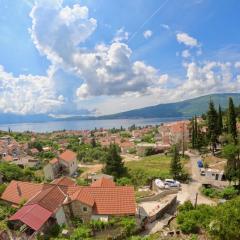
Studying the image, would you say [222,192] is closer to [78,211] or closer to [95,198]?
[95,198]

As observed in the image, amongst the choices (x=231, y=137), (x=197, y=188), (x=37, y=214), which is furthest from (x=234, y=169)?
(x=37, y=214)

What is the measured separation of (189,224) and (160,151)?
1825 inches

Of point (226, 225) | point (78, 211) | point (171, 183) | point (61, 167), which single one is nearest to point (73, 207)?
point (78, 211)

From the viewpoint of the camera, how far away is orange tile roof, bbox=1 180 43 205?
31750 mm

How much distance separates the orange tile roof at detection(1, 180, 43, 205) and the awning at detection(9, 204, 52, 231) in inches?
223

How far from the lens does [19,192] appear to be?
107 feet

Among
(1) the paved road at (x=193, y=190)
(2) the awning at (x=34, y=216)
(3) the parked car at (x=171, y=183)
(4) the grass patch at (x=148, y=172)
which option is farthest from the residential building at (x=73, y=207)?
(4) the grass patch at (x=148, y=172)

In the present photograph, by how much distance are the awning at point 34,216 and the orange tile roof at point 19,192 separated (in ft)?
18.6

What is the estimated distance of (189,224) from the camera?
23.4 m

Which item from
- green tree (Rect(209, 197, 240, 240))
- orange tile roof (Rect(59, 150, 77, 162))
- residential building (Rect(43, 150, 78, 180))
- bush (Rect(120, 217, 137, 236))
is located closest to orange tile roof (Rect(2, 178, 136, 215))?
bush (Rect(120, 217, 137, 236))

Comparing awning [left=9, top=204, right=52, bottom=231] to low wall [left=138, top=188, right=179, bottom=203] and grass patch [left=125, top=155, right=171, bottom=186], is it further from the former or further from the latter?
grass patch [left=125, top=155, right=171, bottom=186]

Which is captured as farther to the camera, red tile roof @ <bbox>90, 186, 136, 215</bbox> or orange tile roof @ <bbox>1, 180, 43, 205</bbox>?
orange tile roof @ <bbox>1, 180, 43, 205</bbox>

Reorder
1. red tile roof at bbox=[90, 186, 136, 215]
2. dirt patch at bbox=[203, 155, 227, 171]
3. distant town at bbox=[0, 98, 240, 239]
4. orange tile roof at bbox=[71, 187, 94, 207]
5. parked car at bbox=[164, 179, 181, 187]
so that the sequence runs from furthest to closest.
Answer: dirt patch at bbox=[203, 155, 227, 171] → parked car at bbox=[164, 179, 181, 187] → orange tile roof at bbox=[71, 187, 94, 207] → red tile roof at bbox=[90, 186, 136, 215] → distant town at bbox=[0, 98, 240, 239]

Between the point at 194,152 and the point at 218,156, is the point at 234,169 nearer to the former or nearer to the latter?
the point at 218,156
